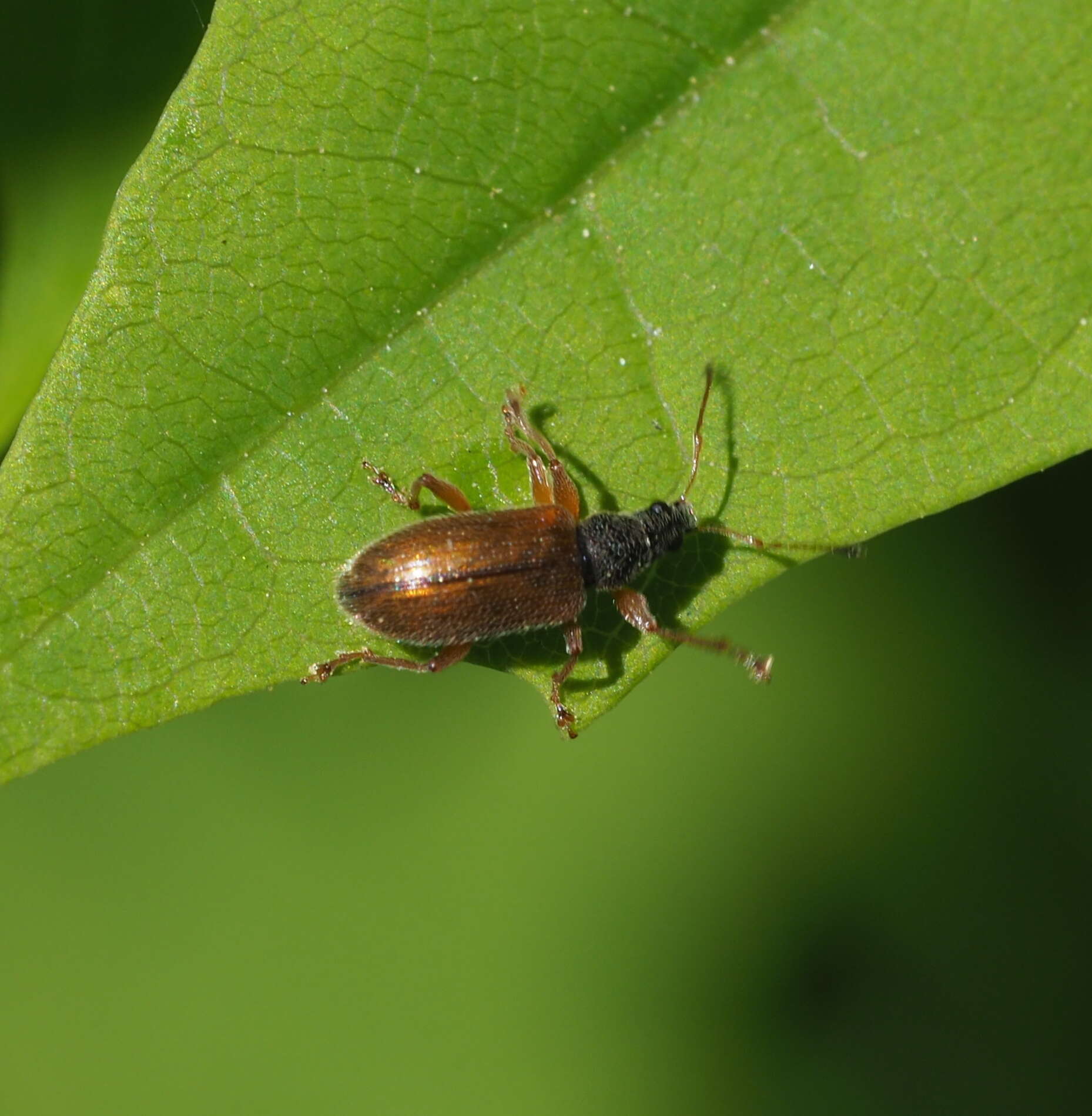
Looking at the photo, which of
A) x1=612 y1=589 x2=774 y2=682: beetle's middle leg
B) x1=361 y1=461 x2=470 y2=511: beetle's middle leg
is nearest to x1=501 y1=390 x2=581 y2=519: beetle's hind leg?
x1=361 y1=461 x2=470 y2=511: beetle's middle leg

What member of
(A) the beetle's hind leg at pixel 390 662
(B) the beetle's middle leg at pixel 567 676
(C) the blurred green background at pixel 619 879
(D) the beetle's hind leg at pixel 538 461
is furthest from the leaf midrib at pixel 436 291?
(C) the blurred green background at pixel 619 879

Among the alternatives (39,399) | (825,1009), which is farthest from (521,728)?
(39,399)

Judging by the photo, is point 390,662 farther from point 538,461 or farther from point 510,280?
point 510,280

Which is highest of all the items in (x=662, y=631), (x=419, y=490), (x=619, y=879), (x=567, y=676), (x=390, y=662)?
(x=419, y=490)

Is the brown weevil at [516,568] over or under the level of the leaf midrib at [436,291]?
under

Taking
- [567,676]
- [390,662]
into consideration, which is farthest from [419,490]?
[567,676]

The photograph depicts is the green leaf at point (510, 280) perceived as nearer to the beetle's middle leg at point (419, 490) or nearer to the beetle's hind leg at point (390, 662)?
the beetle's middle leg at point (419, 490)

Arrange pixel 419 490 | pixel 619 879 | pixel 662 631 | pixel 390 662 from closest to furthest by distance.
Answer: pixel 419 490 < pixel 662 631 < pixel 390 662 < pixel 619 879

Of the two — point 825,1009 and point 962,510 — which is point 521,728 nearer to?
point 825,1009
